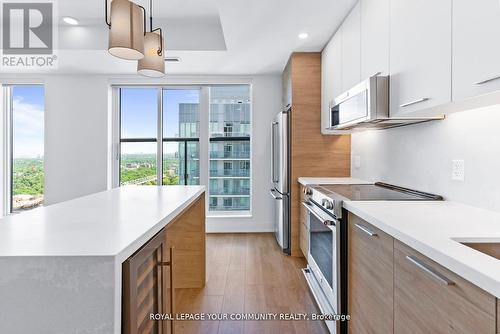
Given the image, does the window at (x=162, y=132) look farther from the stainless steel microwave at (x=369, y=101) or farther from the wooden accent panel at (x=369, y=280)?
the wooden accent panel at (x=369, y=280)

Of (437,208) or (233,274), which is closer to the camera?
(437,208)

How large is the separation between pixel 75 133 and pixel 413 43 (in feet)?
14.7

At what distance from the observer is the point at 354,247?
1.61 meters

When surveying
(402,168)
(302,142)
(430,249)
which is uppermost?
(302,142)

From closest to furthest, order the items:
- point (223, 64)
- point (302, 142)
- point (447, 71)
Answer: point (447, 71) → point (302, 142) → point (223, 64)

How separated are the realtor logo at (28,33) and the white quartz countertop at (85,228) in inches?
109

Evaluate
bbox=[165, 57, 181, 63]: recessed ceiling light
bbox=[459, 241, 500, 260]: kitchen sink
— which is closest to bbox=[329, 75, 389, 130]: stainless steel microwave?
bbox=[459, 241, 500, 260]: kitchen sink

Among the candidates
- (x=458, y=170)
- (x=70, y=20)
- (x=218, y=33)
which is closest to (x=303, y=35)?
(x=218, y=33)

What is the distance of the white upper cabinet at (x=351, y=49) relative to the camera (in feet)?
7.27

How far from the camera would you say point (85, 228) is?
1009 millimetres

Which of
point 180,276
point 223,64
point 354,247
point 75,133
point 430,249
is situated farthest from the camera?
point 75,133

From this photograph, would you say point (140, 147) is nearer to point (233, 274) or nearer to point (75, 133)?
point (75, 133)

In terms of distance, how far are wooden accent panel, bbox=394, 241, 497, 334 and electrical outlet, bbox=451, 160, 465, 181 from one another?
2.40 ft

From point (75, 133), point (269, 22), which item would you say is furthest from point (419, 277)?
point (75, 133)
